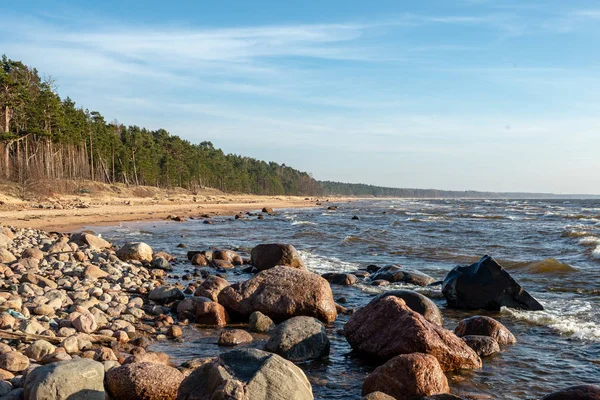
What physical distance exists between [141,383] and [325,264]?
12207 mm

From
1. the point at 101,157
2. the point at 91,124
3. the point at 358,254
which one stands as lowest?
the point at 358,254

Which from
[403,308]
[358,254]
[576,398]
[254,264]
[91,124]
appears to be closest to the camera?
[576,398]

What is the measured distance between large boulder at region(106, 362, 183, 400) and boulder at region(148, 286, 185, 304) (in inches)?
199

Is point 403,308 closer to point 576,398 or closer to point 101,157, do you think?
point 576,398

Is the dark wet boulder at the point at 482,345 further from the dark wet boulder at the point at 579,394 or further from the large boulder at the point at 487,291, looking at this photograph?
the large boulder at the point at 487,291

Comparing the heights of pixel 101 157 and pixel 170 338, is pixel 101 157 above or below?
above

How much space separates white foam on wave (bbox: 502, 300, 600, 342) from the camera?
8820 mm

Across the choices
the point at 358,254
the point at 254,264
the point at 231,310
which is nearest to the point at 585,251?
the point at 358,254

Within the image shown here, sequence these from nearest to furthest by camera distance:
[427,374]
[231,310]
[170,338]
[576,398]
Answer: [576,398] < [427,374] < [170,338] < [231,310]

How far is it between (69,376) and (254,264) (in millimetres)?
10155

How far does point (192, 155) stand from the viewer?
10175cm

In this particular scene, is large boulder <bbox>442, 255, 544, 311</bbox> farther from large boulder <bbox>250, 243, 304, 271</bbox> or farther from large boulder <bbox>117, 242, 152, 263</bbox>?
large boulder <bbox>117, 242, 152, 263</bbox>

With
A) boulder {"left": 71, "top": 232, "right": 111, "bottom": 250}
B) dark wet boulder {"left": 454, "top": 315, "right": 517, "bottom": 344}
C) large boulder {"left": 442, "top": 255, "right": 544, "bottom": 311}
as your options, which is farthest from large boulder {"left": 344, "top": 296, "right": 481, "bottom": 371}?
boulder {"left": 71, "top": 232, "right": 111, "bottom": 250}

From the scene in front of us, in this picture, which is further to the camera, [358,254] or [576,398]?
[358,254]
